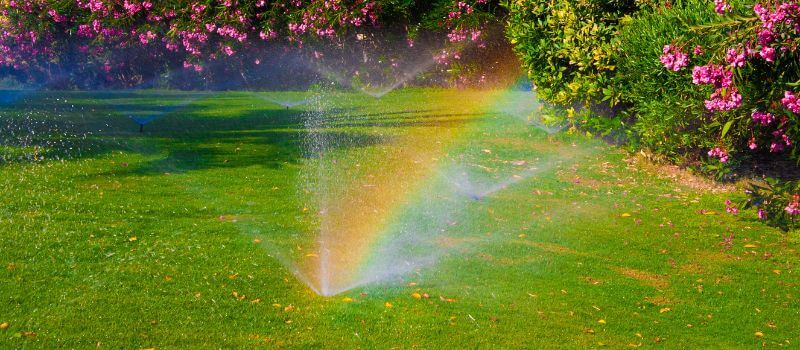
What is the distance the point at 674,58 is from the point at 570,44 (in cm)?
389

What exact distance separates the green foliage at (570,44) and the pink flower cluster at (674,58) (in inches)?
106

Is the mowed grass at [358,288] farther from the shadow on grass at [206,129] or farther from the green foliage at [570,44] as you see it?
the green foliage at [570,44]

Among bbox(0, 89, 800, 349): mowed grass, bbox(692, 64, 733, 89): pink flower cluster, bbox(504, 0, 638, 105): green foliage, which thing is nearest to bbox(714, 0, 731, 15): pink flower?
bbox(692, 64, 733, 89): pink flower cluster

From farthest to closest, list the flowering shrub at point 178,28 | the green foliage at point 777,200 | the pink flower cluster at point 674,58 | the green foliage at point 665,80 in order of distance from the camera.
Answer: the flowering shrub at point 178,28 < the green foliage at point 665,80 < the green foliage at point 777,200 < the pink flower cluster at point 674,58

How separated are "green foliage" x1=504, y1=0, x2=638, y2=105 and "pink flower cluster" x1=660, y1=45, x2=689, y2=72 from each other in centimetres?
269

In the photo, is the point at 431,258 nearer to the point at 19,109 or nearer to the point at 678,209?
the point at 678,209

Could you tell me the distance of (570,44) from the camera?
11.5 m

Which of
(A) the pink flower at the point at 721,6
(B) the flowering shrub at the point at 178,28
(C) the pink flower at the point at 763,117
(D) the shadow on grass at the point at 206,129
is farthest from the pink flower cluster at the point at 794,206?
(B) the flowering shrub at the point at 178,28

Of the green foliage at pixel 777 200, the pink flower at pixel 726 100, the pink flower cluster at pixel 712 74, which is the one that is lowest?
the green foliage at pixel 777 200

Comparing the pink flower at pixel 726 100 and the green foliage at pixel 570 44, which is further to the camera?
the green foliage at pixel 570 44

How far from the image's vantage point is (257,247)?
9.00 metres

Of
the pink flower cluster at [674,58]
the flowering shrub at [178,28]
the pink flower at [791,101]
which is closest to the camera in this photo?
the pink flower at [791,101]

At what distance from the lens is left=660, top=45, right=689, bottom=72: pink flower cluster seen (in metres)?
7.59

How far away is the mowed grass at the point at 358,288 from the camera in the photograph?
22.6ft
